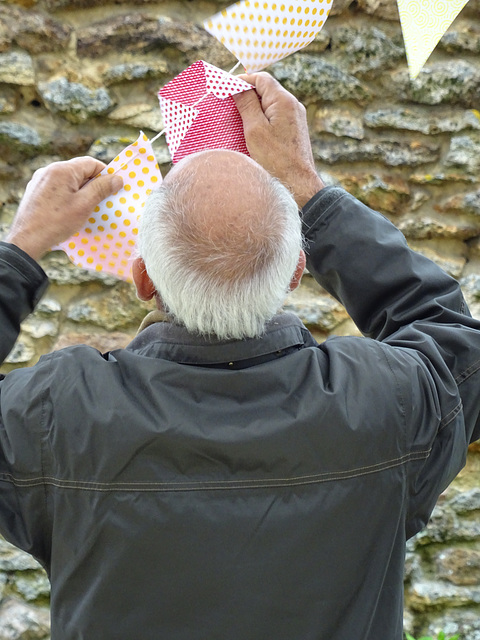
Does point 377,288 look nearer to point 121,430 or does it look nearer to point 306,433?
point 306,433

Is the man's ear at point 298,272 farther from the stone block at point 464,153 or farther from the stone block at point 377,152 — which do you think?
the stone block at point 464,153

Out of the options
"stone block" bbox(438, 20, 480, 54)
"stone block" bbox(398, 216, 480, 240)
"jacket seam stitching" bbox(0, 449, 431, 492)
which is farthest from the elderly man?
"stone block" bbox(438, 20, 480, 54)

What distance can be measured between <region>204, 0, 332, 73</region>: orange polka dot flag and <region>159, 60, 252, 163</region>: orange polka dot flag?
9 cm

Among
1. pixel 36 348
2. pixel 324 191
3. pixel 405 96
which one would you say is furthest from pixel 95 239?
pixel 405 96

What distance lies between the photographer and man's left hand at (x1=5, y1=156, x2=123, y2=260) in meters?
1.14

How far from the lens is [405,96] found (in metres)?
2.39

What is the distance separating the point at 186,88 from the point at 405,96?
131 cm

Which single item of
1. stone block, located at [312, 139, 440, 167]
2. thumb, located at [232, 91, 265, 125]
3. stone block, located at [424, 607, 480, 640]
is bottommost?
stone block, located at [424, 607, 480, 640]

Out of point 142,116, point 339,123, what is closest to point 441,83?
point 339,123

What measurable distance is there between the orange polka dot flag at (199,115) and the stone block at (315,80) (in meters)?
1.09

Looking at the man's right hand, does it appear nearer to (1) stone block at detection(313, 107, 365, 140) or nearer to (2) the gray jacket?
(2) the gray jacket

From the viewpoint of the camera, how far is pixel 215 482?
0.90 m

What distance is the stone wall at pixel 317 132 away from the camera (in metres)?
2.21

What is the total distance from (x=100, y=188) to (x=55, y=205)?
0.32 feet
